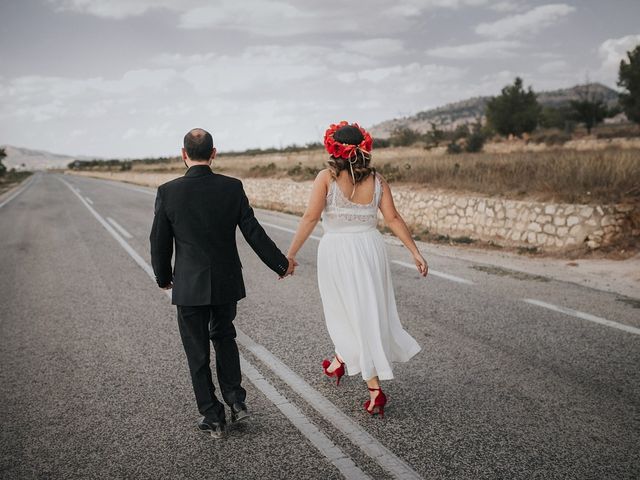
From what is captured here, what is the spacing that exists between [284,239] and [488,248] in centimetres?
466

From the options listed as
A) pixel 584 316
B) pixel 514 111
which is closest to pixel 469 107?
pixel 514 111

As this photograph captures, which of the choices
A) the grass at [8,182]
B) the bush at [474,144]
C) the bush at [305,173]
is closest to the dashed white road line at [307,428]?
the bush at [305,173]

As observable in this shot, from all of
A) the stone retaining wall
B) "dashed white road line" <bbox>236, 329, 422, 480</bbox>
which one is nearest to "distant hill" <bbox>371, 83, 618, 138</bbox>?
the stone retaining wall

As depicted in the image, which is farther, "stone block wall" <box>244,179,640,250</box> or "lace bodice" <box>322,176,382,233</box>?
"stone block wall" <box>244,179,640,250</box>

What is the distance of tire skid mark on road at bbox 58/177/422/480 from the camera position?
3.03 m

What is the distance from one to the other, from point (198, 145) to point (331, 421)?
6.94ft

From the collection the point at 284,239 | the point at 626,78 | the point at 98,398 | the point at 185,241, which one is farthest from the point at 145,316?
the point at 626,78

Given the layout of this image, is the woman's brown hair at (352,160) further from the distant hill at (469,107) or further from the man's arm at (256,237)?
the distant hill at (469,107)

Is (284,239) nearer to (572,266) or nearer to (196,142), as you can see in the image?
(572,266)

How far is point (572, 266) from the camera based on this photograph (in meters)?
8.86

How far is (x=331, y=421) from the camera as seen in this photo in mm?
3605

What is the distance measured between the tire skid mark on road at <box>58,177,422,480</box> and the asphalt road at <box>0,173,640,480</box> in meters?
0.01

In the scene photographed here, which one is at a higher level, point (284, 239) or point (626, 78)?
point (626, 78)

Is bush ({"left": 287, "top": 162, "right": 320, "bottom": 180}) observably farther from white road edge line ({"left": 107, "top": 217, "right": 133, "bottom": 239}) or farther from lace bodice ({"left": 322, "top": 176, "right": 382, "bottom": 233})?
lace bodice ({"left": 322, "top": 176, "right": 382, "bottom": 233})
